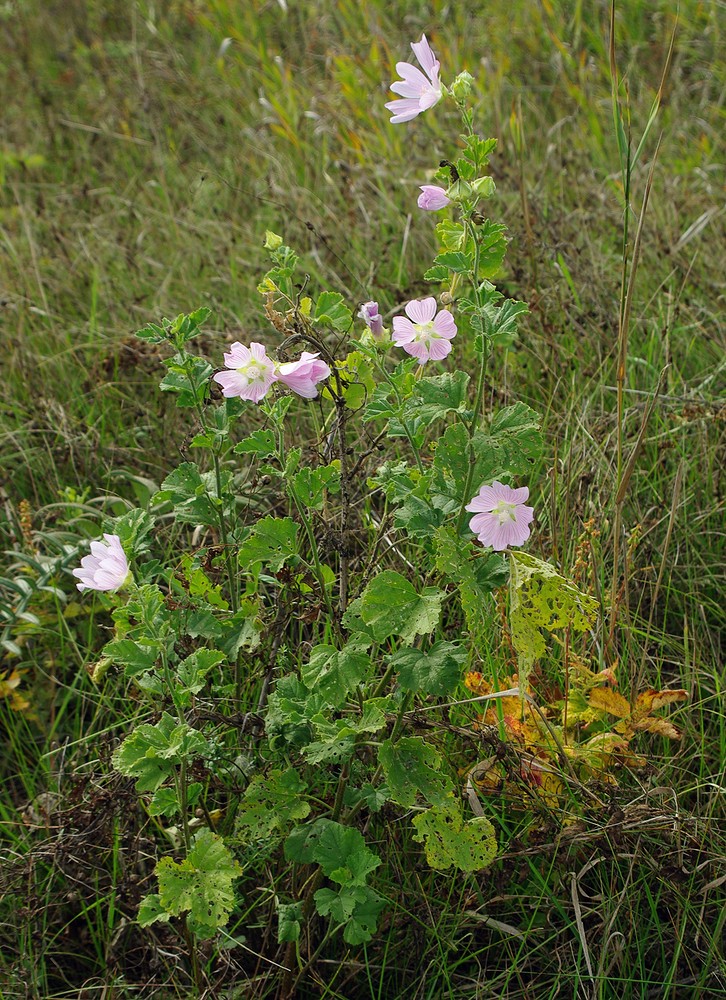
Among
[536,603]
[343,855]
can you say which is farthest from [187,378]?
[343,855]

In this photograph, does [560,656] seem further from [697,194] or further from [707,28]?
[707,28]

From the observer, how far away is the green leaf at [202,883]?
1344 mm

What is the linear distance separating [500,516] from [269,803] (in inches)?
23.1

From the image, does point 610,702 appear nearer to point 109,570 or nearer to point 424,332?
point 424,332

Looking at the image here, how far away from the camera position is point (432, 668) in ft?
4.22

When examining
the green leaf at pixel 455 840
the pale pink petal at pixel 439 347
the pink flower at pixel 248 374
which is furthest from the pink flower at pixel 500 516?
the green leaf at pixel 455 840

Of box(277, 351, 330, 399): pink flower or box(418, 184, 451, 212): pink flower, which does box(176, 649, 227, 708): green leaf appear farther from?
box(418, 184, 451, 212): pink flower

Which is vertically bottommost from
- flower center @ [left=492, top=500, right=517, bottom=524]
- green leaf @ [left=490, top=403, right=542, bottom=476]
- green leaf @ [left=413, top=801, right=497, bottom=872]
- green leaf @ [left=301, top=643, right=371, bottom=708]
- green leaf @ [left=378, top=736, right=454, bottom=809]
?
green leaf @ [left=413, top=801, right=497, bottom=872]

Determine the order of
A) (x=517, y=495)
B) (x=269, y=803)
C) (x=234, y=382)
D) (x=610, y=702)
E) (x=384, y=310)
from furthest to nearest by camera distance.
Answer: (x=384, y=310), (x=610, y=702), (x=269, y=803), (x=234, y=382), (x=517, y=495)

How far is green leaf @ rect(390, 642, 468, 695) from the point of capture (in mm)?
1269

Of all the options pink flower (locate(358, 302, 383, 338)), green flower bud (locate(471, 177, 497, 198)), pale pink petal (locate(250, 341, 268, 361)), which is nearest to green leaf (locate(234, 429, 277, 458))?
pale pink petal (locate(250, 341, 268, 361))

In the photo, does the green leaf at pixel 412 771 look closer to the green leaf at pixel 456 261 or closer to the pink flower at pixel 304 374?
the pink flower at pixel 304 374

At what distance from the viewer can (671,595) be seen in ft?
6.74

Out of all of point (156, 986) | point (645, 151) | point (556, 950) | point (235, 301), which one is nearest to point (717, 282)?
point (645, 151)
